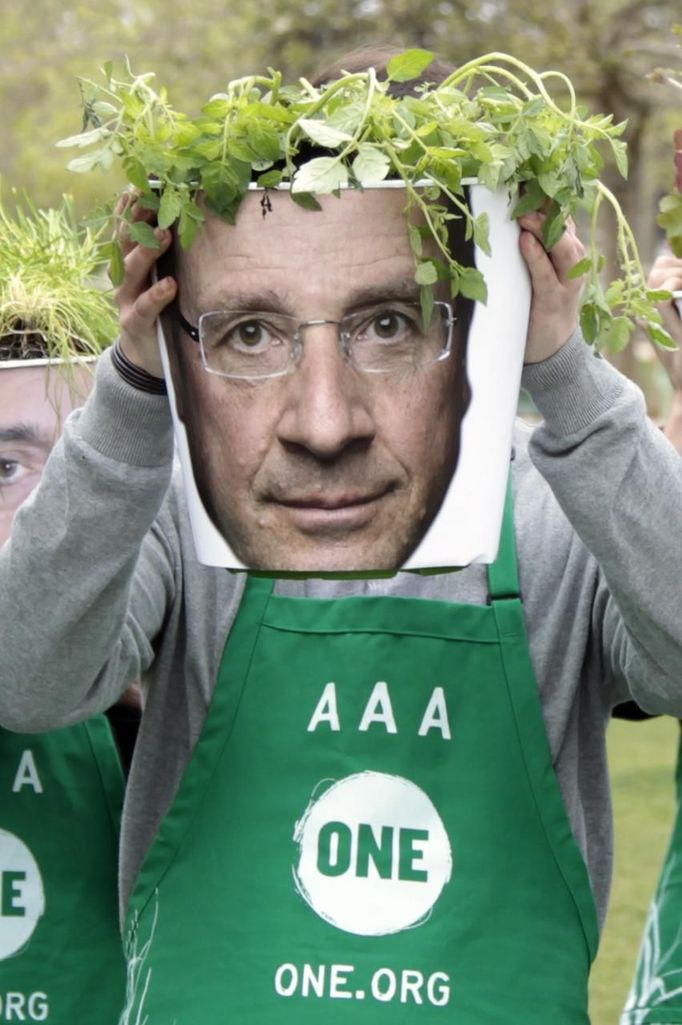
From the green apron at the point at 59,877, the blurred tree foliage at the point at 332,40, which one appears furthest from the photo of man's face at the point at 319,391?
the blurred tree foliage at the point at 332,40

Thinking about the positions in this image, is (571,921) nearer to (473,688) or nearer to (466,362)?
(473,688)

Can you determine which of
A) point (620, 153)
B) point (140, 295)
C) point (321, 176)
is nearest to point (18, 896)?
point (140, 295)

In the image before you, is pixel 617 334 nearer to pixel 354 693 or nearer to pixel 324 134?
pixel 324 134

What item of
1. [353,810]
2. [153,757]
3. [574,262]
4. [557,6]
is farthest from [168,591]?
[557,6]

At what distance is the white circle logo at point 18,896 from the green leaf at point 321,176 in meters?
1.06

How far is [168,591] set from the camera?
206cm

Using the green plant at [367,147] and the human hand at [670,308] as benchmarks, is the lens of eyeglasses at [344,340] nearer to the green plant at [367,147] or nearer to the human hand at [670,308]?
the green plant at [367,147]

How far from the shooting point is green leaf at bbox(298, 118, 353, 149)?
160 cm

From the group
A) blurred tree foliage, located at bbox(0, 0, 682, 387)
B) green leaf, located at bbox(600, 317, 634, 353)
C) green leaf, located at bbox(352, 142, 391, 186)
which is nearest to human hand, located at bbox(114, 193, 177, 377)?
green leaf, located at bbox(352, 142, 391, 186)

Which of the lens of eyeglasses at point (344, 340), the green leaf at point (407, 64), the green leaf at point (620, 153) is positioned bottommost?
the lens of eyeglasses at point (344, 340)

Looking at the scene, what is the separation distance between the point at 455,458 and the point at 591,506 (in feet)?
0.51

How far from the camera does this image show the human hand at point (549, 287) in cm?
172

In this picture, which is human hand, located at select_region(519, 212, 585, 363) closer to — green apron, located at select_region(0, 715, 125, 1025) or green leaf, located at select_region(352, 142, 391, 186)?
green leaf, located at select_region(352, 142, 391, 186)

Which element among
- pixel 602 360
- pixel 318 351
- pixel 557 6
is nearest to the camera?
pixel 318 351
